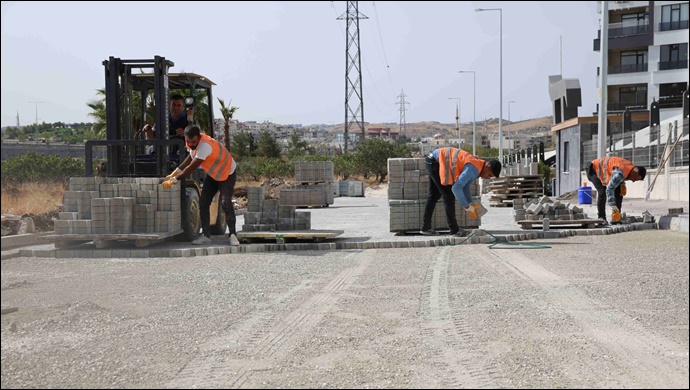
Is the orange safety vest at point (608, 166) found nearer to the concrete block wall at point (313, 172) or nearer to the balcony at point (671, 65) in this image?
the concrete block wall at point (313, 172)

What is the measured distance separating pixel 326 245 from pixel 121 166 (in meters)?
4.02

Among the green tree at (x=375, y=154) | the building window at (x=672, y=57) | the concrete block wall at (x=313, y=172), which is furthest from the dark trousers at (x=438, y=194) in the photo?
the building window at (x=672, y=57)

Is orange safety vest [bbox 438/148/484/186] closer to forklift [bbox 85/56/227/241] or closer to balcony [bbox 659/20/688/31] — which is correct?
forklift [bbox 85/56/227/241]

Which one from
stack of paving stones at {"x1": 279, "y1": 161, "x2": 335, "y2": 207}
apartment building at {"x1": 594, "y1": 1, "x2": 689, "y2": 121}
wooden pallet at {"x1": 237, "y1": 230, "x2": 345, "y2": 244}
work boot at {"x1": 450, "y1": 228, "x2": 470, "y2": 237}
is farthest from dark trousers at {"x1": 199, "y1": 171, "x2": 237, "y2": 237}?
apartment building at {"x1": 594, "y1": 1, "x2": 689, "y2": 121}

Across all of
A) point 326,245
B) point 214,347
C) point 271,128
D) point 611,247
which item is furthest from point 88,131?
point 271,128

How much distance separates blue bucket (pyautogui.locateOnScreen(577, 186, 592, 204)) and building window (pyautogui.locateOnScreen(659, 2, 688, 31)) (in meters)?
30.5

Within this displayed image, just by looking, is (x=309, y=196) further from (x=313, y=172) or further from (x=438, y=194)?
(x=438, y=194)

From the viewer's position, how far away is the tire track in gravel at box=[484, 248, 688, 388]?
4605mm

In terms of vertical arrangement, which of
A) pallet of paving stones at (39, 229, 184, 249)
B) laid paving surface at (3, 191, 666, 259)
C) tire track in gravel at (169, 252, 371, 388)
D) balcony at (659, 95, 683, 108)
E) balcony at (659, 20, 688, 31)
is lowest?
tire track in gravel at (169, 252, 371, 388)

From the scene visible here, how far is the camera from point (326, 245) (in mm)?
12156

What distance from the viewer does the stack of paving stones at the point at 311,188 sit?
30.6 metres

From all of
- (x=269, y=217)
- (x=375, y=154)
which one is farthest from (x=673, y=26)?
(x=269, y=217)

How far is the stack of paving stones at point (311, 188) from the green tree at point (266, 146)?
3836 cm

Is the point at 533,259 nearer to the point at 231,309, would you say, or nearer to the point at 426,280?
the point at 426,280
